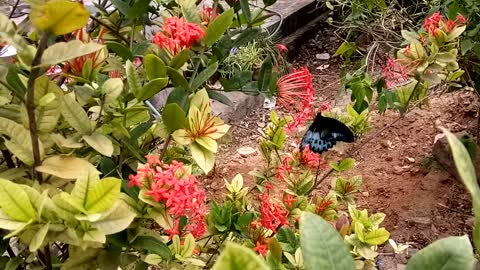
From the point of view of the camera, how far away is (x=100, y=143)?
73 cm

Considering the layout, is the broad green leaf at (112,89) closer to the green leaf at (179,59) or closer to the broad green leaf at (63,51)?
the green leaf at (179,59)

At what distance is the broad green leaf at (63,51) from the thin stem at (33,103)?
2cm

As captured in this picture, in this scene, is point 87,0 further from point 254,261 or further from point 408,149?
point 254,261

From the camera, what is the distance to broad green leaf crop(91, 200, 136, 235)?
0.63m

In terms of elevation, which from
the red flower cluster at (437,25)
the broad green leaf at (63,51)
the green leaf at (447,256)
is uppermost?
the broad green leaf at (63,51)

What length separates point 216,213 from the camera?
1124mm

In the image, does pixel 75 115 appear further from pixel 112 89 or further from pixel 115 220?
pixel 115 220

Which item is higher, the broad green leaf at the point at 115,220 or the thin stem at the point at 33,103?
the thin stem at the point at 33,103

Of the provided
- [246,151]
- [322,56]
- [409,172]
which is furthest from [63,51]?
[322,56]

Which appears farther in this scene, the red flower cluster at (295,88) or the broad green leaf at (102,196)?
the red flower cluster at (295,88)

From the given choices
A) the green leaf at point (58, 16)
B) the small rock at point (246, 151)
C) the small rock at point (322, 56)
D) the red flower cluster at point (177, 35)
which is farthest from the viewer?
the small rock at point (322, 56)

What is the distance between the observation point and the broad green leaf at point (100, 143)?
72 centimetres

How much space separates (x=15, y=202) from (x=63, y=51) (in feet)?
0.54

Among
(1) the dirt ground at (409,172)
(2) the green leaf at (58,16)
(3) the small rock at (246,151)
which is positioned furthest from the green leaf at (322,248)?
(3) the small rock at (246,151)
